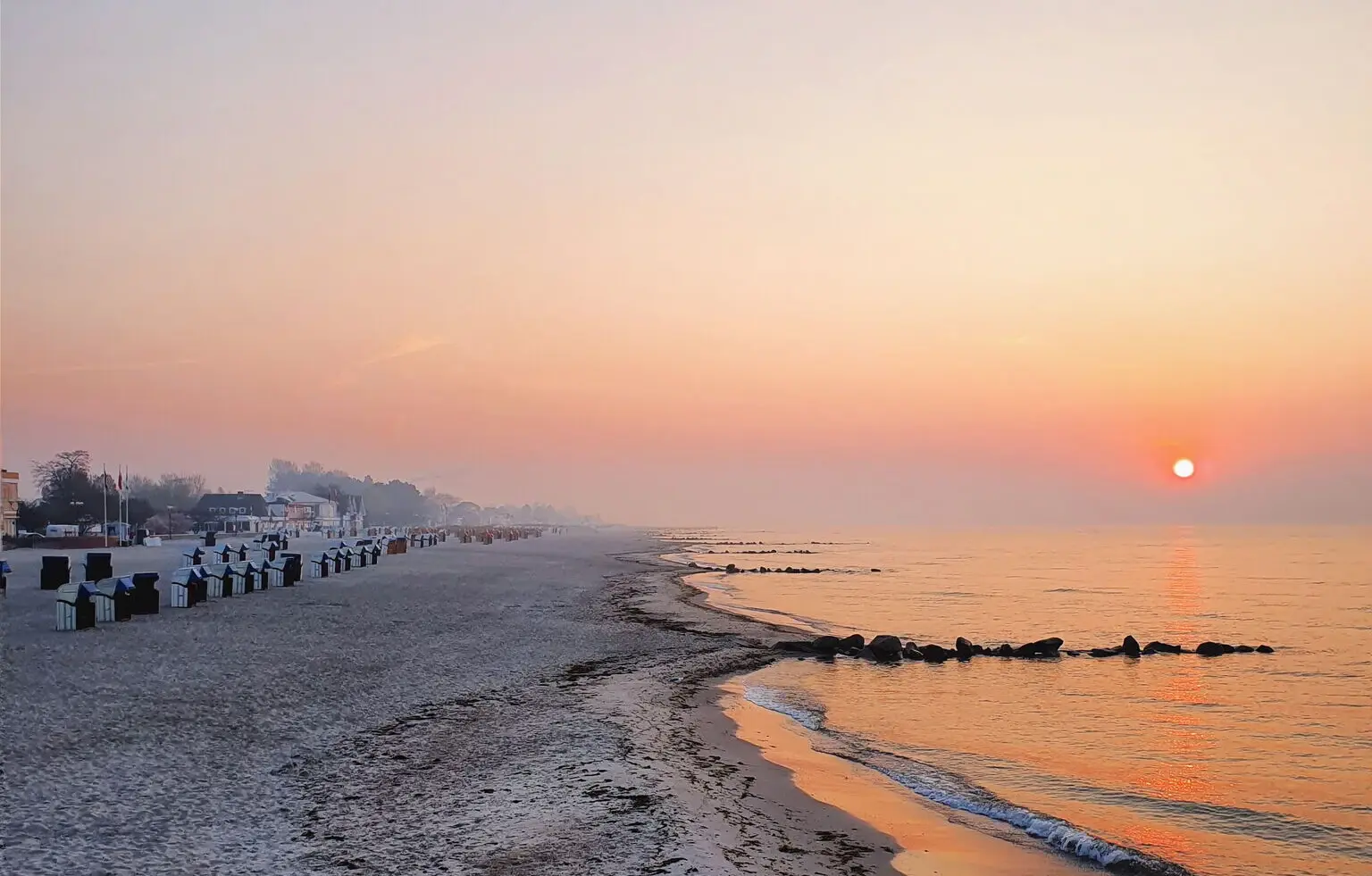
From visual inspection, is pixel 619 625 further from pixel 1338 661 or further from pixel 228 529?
pixel 228 529

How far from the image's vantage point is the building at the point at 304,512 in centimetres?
14788

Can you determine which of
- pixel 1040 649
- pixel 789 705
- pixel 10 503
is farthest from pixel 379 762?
pixel 10 503

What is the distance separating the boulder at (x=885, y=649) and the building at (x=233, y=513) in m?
111

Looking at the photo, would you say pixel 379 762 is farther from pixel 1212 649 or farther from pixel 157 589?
pixel 1212 649

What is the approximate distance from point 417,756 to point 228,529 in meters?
125

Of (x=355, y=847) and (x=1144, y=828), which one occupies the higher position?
(x=355, y=847)

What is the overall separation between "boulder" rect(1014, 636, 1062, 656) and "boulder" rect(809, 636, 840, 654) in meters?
6.02

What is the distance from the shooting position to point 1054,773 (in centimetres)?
1523

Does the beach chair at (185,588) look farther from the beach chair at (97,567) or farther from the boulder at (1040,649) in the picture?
the boulder at (1040,649)

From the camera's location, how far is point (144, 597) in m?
25.7

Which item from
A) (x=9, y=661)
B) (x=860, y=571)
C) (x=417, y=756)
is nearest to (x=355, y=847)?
(x=417, y=756)

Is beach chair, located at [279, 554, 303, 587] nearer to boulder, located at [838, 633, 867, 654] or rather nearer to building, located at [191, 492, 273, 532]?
boulder, located at [838, 633, 867, 654]

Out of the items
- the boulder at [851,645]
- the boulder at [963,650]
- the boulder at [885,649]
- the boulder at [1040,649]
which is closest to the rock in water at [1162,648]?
the boulder at [1040,649]

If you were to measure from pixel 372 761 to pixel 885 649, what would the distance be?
18.3 metres
